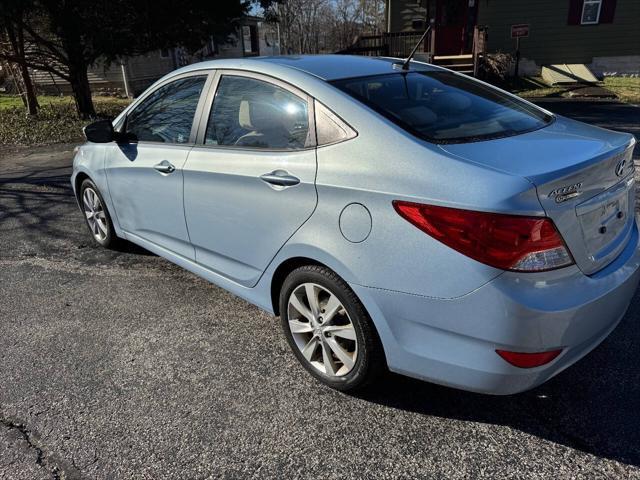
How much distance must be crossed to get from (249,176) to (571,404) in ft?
6.43

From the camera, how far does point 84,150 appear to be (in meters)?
4.47

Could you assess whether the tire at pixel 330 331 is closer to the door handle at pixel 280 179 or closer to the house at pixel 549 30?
the door handle at pixel 280 179

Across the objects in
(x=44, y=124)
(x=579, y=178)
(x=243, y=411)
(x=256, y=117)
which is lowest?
(x=44, y=124)

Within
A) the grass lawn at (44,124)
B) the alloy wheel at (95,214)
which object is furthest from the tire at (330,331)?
the grass lawn at (44,124)

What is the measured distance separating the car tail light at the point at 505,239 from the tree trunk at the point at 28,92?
13.7m

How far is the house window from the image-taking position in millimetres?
17812

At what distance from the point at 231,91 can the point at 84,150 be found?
209 cm

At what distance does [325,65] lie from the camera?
292cm

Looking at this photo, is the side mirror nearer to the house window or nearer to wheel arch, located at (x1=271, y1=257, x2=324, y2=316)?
wheel arch, located at (x1=271, y1=257, x2=324, y2=316)

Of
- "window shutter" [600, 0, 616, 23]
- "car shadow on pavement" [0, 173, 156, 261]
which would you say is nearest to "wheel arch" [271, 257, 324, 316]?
"car shadow on pavement" [0, 173, 156, 261]

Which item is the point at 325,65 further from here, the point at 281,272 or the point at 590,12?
the point at 590,12

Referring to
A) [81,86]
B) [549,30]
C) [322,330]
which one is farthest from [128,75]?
[322,330]

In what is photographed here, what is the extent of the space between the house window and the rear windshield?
18.2 metres

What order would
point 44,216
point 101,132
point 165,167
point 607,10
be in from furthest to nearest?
1. point 607,10
2. point 44,216
3. point 101,132
4. point 165,167
